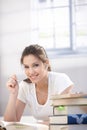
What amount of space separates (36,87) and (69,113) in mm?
779

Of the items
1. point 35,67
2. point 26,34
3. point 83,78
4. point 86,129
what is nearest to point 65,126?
point 86,129

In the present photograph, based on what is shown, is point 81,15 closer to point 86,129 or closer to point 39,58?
point 39,58

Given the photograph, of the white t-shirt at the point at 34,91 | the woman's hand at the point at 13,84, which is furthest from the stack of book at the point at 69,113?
the white t-shirt at the point at 34,91

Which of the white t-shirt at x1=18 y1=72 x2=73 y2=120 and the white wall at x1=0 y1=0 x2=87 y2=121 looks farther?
the white wall at x1=0 y1=0 x2=87 y2=121

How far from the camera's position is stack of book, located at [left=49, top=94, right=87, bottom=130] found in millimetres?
587

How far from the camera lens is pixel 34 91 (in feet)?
4.47

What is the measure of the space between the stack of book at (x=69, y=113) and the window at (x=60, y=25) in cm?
152

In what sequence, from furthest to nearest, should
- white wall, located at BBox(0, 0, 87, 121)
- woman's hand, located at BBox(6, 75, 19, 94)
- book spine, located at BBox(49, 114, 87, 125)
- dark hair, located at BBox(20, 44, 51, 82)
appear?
white wall, located at BBox(0, 0, 87, 121), dark hair, located at BBox(20, 44, 51, 82), woman's hand, located at BBox(6, 75, 19, 94), book spine, located at BBox(49, 114, 87, 125)

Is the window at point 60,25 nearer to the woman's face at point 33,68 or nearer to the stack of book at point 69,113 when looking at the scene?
the woman's face at point 33,68

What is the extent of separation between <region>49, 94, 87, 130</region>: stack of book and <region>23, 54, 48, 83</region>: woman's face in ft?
1.86

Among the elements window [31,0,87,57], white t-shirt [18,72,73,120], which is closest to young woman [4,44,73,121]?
white t-shirt [18,72,73,120]

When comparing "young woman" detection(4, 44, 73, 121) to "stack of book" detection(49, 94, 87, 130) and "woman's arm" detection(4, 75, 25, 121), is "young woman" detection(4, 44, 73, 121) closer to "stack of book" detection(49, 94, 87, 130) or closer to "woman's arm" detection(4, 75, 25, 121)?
"woman's arm" detection(4, 75, 25, 121)

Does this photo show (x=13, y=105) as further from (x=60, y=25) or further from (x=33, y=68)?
(x=60, y=25)

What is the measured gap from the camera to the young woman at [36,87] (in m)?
1.24
